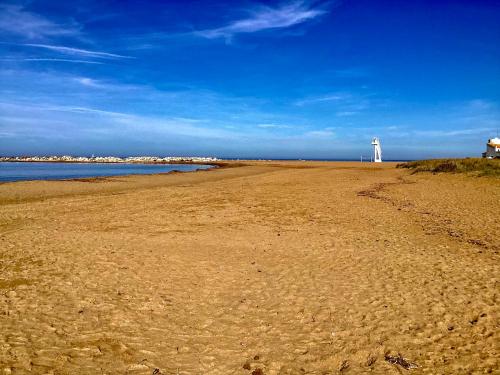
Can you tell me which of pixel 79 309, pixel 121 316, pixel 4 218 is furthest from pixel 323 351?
pixel 4 218

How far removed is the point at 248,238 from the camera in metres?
11.2

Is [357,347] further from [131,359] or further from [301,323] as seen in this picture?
[131,359]

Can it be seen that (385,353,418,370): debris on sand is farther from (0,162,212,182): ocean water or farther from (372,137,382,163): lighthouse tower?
(372,137,382,163): lighthouse tower

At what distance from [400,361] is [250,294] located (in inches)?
115

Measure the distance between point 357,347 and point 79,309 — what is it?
13.9 feet

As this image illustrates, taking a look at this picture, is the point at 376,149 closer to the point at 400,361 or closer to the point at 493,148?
the point at 493,148

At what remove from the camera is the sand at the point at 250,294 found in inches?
182

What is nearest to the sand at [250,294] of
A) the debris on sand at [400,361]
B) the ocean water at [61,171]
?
the debris on sand at [400,361]

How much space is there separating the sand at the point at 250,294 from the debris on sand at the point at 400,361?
21 millimetres

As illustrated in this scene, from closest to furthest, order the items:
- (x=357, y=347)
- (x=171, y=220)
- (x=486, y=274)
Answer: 1. (x=357, y=347)
2. (x=486, y=274)
3. (x=171, y=220)

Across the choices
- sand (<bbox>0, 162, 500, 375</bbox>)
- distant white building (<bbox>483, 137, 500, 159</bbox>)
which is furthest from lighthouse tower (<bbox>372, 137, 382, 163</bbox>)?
sand (<bbox>0, 162, 500, 375</bbox>)

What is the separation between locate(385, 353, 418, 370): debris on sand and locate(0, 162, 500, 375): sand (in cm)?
2

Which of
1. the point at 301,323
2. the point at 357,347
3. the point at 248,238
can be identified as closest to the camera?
the point at 357,347

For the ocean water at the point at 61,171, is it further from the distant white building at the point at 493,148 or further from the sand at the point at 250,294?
the distant white building at the point at 493,148
